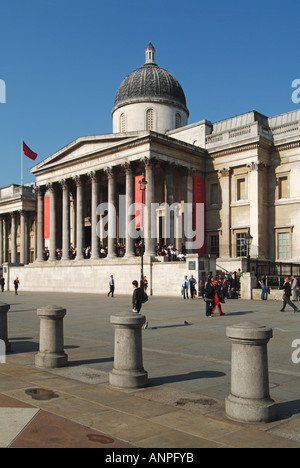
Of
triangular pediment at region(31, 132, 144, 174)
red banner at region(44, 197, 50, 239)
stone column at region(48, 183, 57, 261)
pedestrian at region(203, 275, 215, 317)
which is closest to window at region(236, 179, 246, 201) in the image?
triangular pediment at region(31, 132, 144, 174)

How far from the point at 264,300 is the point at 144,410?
23.0 metres

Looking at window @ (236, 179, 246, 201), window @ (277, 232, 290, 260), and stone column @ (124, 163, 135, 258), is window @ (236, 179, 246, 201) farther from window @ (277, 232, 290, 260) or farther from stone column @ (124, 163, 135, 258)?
stone column @ (124, 163, 135, 258)

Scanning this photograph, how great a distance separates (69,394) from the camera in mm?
7309

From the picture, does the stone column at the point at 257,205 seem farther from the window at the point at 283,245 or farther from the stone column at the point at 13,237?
the stone column at the point at 13,237

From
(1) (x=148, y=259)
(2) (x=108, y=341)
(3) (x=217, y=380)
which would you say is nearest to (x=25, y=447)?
(3) (x=217, y=380)

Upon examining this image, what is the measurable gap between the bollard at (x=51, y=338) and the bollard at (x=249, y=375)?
4.36m

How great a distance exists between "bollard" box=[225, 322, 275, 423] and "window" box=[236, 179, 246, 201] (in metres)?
35.9

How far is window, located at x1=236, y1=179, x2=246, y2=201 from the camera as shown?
41.3 meters

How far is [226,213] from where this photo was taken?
41969 mm

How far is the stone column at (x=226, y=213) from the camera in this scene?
41.8 meters

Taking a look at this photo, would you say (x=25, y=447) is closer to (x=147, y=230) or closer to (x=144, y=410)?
(x=144, y=410)

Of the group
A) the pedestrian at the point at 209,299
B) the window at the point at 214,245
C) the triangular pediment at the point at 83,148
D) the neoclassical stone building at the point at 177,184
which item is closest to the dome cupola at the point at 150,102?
the neoclassical stone building at the point at 177,184

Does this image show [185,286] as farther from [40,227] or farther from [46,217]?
[40,227]

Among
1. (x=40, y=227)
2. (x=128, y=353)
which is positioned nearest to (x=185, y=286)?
(x=128, y=353)
